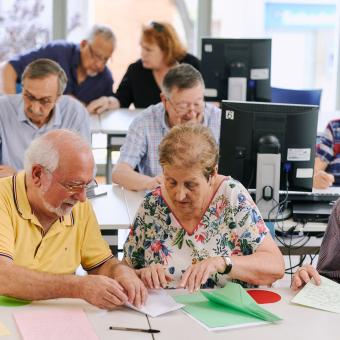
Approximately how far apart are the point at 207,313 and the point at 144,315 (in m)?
0.18

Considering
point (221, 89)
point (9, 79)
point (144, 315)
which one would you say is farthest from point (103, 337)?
point (9, 79)

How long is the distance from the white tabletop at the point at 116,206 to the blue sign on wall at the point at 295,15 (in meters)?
3.51

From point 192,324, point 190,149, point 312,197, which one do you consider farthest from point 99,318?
point 312,197

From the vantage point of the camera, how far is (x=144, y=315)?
2.04 metres

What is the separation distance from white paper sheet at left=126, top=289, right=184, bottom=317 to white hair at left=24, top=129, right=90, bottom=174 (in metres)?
0.51

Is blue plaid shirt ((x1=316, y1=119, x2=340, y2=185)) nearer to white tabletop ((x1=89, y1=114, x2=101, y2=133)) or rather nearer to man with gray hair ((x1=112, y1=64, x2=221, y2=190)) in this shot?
man with gray hair ((x1=112, y1=64, x2=221, y2=190))

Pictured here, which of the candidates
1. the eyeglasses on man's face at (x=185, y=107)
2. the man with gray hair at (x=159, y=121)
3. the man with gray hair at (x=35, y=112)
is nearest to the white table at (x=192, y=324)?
the man with gray hair at (x=159, y=121)

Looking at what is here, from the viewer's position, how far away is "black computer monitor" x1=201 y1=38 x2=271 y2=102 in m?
4.68

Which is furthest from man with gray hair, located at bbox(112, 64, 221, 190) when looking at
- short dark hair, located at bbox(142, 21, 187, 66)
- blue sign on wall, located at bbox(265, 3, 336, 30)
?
blue sign on wall, located at bbox(265, 3, 336, 30)

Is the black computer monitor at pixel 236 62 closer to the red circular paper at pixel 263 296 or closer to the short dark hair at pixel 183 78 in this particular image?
the short dark hair at pixel 183 78

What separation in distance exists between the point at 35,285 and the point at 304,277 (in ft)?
2.79

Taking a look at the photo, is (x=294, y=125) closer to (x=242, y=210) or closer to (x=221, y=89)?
(x=242, y=210)

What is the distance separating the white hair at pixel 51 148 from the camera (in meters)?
2.24

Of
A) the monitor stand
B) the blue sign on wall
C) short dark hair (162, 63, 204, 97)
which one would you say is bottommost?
the monitor stand
